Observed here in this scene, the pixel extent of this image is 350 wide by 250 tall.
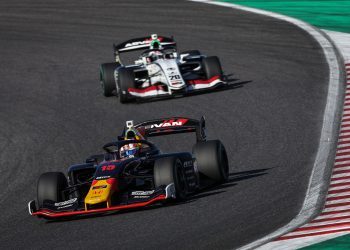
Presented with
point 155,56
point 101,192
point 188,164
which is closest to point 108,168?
point 101,192

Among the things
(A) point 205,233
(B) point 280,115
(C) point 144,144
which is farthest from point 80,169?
(B) point 280,115

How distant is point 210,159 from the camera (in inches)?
581

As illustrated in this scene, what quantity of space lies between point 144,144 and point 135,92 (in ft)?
28.7

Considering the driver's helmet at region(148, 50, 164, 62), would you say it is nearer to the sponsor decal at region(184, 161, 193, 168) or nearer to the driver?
the driver

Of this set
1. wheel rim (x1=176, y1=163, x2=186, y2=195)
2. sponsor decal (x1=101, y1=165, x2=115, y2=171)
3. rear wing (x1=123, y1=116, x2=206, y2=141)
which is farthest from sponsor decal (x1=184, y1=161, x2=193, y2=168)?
sponsor decal (x1=101, y1=165, x2=115, y2=171)

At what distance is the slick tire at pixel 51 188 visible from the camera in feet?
46.0

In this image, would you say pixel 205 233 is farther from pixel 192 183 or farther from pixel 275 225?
pixel 192 183

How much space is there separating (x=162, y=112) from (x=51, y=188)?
8.63m

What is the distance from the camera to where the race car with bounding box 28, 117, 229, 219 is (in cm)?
1348

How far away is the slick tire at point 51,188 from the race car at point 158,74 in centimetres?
923

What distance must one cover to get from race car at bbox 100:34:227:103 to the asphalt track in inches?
12.1

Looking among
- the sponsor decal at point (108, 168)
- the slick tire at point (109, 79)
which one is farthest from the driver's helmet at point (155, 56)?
the sponsor decal at point (108, 168)

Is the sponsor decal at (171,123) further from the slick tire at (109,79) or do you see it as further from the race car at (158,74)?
the slick tire at (109,79)

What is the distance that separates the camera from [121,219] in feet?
44.3
